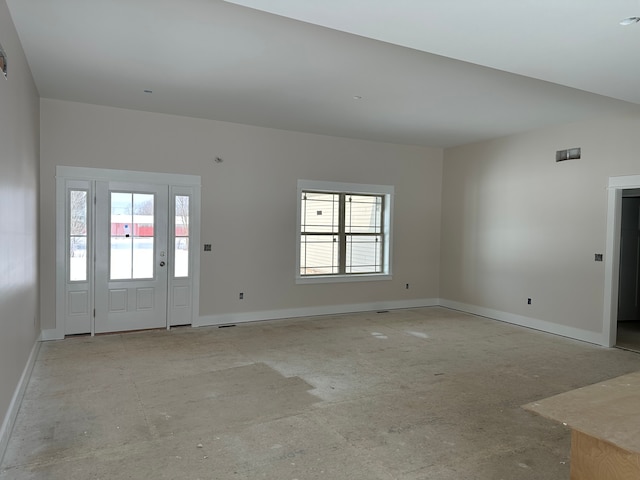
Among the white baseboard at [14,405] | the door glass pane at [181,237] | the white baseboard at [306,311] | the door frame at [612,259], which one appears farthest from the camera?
the white baseboard at [306,311]

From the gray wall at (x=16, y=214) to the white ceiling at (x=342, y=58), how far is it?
31 centimetres

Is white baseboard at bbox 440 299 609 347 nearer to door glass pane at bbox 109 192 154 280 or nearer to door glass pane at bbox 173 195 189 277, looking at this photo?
door glass pane at bbox 173 195 189 277

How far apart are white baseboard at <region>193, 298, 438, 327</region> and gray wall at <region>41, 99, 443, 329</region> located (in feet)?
0.22

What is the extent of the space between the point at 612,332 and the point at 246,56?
5.27 meters

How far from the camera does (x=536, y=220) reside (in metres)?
6.32

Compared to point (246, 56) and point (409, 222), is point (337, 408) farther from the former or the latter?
point (409, 222)

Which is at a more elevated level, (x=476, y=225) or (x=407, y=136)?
(x=407, y=136)

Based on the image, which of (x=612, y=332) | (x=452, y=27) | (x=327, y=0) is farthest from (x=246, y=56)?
(x=612, y=332)

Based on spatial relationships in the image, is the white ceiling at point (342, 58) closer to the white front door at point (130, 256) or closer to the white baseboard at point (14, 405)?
the white front door at point (130, 256)

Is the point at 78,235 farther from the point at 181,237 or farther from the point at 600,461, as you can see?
the point at 600,461

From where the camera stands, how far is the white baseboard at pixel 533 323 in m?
5.63

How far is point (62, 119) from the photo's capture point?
531 cm

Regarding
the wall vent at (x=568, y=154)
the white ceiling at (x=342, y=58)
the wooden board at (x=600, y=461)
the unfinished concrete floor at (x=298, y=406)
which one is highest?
the white ceiling at (x=342, y=58)

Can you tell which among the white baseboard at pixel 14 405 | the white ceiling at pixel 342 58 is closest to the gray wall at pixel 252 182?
the white ceiling at pixel 342 58
